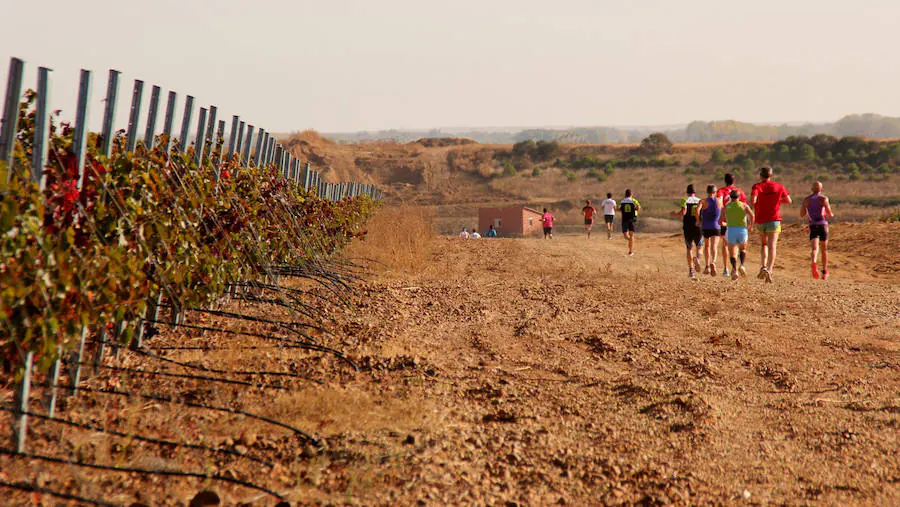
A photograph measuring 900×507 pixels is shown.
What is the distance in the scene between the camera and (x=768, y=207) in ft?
39.4

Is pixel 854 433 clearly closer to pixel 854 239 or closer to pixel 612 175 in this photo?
pixel 854 239

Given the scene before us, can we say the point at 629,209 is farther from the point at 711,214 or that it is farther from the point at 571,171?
the point at 571,171

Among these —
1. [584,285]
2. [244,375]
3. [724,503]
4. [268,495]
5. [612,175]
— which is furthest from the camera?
[612,175]

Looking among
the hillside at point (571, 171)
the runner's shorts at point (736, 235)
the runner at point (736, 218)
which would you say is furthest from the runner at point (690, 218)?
the hillside at point (571, 171)

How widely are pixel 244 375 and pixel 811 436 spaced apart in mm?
A: 3752

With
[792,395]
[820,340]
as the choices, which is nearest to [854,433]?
[792,395]

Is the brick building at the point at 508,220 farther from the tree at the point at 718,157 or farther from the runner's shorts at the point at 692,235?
the tree at the point at 718,157

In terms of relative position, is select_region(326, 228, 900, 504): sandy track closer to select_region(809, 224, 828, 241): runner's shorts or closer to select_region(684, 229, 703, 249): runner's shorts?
select_region(809, 224, 828, 241): runner's shorts

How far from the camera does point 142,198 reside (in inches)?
226

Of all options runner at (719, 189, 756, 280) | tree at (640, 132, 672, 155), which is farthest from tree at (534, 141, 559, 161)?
runner at (719, 189, 756, 280)

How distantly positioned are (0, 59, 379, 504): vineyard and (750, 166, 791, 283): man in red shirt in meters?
6.59

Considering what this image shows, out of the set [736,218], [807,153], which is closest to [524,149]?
[807,153]

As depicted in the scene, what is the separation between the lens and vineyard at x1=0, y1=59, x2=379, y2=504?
406 cm

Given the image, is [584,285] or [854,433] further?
[584,285]
